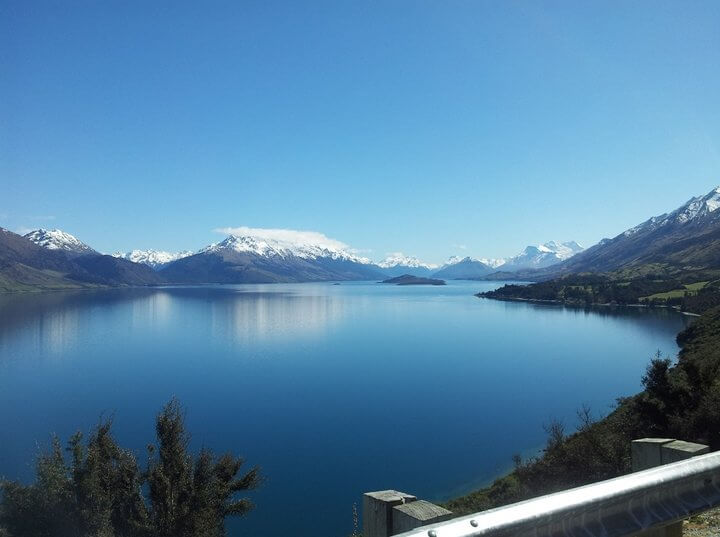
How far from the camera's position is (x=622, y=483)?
3.11m

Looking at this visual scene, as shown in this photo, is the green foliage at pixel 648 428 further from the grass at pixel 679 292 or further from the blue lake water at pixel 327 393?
the grass at pixel 679 292

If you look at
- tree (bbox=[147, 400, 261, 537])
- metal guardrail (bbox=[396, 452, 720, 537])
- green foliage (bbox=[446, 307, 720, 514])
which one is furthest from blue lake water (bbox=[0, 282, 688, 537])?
metal guardrail (bbox=[396, 452, 720, 537])

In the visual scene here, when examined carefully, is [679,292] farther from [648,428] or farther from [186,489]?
[186,489]

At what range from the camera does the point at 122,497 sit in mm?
20656

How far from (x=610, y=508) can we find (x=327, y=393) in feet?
184

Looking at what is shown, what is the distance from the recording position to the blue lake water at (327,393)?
3516 cm

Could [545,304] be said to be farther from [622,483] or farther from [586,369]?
[622,483]

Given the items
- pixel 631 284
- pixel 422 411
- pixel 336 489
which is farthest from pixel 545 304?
pixel 336 489

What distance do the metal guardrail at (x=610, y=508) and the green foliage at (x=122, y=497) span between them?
61.9 feet

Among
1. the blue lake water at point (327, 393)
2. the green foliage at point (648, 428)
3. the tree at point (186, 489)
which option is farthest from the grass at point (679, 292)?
the tree at point (186, 489)

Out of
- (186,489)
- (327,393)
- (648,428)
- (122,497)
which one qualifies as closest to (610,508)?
(648,428)

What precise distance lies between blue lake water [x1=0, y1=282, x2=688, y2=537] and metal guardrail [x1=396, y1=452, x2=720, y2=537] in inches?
1076

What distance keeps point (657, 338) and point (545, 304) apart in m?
95.3

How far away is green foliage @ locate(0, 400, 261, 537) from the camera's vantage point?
19.0 m
